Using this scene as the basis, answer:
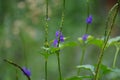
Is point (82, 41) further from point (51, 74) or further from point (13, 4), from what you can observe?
A: point (51, 74)

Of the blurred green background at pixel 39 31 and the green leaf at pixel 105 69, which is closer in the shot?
the green leaf at pixel 105 69

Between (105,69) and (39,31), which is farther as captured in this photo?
(39,31)

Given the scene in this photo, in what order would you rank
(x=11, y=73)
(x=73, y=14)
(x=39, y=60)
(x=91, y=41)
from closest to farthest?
(x=91, y=41)
(x=11, y=73)
(x=73, y=14)
(x=39, y=60)

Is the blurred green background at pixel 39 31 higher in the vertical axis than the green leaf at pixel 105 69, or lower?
lower

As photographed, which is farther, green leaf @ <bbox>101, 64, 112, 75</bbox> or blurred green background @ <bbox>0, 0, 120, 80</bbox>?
blurred green background @ <bbox>0, 0, 120, 80</bbox>

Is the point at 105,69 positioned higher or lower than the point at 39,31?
higher

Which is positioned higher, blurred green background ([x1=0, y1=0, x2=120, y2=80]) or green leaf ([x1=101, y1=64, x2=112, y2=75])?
green leaf ([x1=101, y1=64, x2=112, y2=75])

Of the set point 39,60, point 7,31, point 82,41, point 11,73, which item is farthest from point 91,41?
point 39,60

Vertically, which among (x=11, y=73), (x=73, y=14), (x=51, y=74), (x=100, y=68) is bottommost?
(x=51, y=74)
